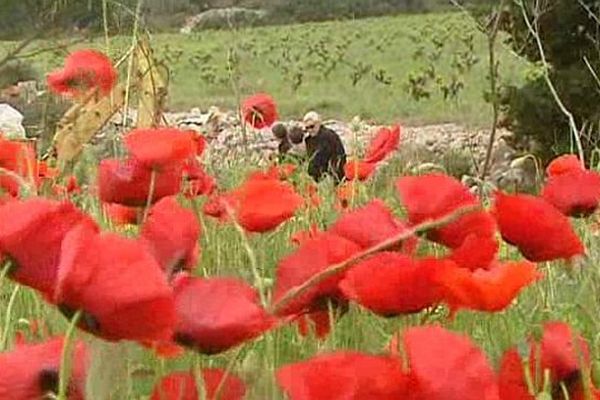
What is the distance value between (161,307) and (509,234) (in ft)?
1.02

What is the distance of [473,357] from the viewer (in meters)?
0.56

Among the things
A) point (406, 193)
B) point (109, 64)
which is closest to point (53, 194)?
point (109, 64)

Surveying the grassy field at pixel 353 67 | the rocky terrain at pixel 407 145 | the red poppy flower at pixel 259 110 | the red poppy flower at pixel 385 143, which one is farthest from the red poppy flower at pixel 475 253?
the grassy field at pixel 353 67

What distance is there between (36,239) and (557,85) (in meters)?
8.71

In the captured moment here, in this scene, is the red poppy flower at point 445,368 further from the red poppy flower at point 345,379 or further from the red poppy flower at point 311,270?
the red poppy flower at point 311,270

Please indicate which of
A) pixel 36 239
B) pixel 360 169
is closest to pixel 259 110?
pixel 360 169

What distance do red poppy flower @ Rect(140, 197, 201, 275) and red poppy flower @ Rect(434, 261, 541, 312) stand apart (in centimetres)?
13

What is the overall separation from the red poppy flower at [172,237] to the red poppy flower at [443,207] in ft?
0.40

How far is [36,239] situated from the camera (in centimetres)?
61

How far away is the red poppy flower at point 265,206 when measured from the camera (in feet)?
3.18

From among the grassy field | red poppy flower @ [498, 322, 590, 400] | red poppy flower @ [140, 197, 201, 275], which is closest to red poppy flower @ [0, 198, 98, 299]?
red poppy flower @ [140, 197, 201, 275]

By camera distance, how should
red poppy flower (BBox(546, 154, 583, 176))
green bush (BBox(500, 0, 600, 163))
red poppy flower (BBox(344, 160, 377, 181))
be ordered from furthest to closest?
green bush (BBox(500, 0, 600, 163))
red poppy flower (BBox(344, 160, 377, 181))
red poppy flower (BBox(546, 154, 583, 176))

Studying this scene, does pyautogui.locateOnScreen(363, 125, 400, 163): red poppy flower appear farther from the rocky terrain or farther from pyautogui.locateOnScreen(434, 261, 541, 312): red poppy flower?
pyautogui.locateOnScreen(434, 261, 541, 312): red poppy flower

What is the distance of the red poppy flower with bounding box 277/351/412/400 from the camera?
0.52 metres
